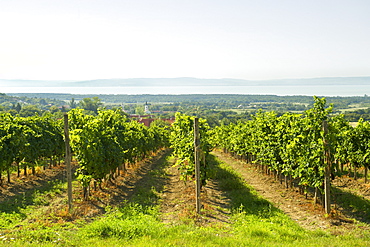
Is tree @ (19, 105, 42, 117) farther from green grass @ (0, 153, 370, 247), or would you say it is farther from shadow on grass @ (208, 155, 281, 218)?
green grass @ (0, 153, 370, 247)

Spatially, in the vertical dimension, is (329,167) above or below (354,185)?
above

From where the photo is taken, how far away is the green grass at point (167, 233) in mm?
10680

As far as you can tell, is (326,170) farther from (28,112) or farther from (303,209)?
(28,112)

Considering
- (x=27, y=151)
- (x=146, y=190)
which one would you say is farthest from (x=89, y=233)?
(x=27, y=151)

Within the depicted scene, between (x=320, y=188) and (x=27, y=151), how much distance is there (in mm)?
19129

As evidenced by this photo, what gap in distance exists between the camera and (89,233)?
11734mm

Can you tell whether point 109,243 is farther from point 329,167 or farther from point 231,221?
point 329,167

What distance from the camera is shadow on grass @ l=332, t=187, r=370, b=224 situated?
14.6 meters

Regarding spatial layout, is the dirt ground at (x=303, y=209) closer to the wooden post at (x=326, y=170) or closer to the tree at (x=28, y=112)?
the wooden post at (x=326, y=170)

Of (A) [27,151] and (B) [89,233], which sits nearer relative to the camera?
(B) [89,233]

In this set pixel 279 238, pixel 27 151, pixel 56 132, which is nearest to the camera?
pixel 279 238

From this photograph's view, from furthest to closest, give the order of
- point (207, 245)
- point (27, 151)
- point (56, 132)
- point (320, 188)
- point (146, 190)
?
1. point (56, 132)
2. point (27, 151)
3. point (146, 190)
4. point (320, 188)
5. point (207, 245)

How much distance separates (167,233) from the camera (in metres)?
11.8

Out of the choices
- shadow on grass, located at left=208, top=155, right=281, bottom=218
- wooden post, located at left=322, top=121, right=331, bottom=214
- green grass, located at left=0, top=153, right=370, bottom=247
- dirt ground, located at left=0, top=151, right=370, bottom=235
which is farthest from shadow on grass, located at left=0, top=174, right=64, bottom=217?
wooden post, located at left=322, top=121, right=331, bottom=214
